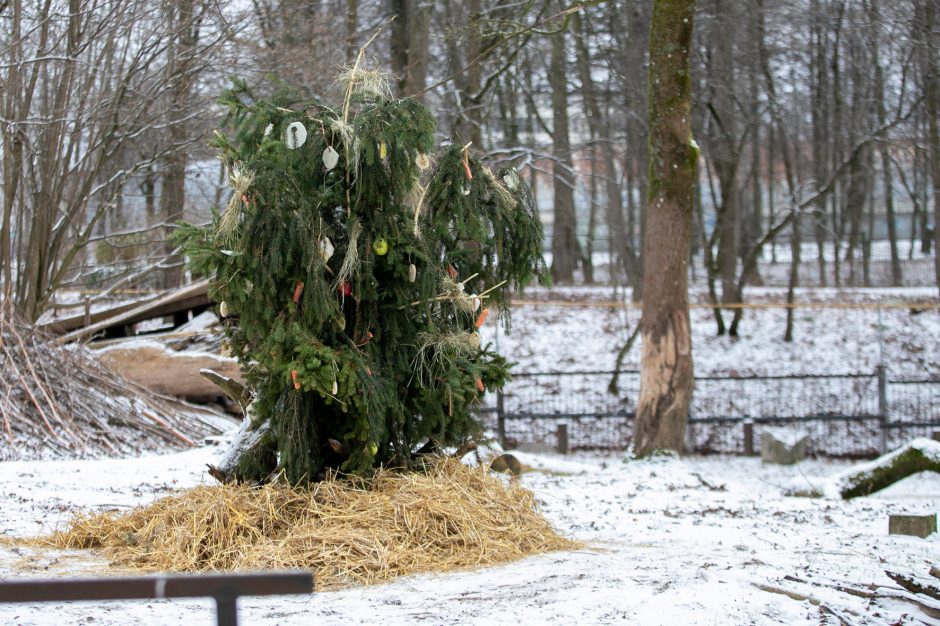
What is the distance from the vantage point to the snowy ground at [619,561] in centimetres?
457

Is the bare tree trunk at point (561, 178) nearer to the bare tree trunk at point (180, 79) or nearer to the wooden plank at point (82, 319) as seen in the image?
the bare tree trunk at point (180, 79)

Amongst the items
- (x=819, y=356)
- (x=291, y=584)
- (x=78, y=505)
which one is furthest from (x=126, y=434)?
(x=819, y=356)

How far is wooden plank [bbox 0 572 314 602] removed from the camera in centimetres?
239

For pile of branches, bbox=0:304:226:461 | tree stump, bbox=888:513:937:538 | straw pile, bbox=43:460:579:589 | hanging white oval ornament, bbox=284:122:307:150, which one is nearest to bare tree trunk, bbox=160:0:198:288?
pile of branches, bbox=0:304:226:461

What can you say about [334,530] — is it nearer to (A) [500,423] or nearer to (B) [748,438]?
(A) [500,423]

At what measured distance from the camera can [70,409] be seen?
34.6ft

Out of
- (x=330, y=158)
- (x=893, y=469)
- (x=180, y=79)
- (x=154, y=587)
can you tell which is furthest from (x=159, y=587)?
(x=180, y=79)

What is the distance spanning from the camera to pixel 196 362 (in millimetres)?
12617

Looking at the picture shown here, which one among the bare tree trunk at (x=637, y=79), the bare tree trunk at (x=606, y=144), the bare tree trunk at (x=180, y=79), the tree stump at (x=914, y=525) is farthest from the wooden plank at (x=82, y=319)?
the tree stump at (x=914, y=525)

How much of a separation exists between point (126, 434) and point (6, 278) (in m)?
2.40

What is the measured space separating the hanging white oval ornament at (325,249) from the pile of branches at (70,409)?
198 inches

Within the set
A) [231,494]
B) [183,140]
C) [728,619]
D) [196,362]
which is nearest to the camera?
[728,619]

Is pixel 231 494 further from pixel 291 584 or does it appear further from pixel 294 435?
pixel 291 584

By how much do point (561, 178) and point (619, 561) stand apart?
11.6m
